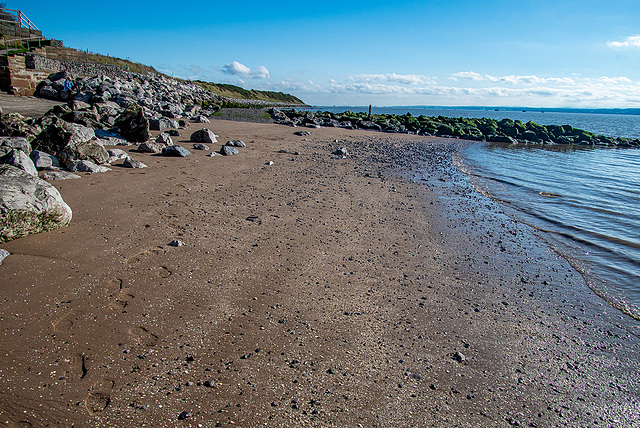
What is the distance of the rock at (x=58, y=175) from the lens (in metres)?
7.84

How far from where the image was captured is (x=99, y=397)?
2754 millimetres

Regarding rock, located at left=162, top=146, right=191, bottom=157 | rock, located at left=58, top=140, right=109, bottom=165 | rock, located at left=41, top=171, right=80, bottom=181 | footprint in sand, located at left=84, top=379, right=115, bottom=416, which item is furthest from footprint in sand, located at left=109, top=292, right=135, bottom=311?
rock, located at left=162, top=146, right=191, bottom=157

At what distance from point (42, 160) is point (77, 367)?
792 centimetres

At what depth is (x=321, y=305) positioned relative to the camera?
4.34m

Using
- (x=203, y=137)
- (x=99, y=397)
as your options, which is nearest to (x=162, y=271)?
(x=99, y=397)

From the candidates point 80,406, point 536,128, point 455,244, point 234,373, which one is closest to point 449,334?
point 234,373

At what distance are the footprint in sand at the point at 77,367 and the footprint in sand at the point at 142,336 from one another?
1.43ft

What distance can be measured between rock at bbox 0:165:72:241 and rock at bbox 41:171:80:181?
2.49 m

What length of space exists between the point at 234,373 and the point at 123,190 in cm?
616

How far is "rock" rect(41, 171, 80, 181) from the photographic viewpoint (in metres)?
7.84

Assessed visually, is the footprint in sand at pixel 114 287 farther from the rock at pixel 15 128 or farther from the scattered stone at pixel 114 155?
the rock at pixel 15 128

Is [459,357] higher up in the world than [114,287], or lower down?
lower down

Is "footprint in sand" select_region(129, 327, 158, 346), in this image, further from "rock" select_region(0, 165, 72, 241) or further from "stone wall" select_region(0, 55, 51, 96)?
"stone wall" select_region(0, 55, 51, 96)

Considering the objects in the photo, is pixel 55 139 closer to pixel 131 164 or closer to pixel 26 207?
pixel 131 164
